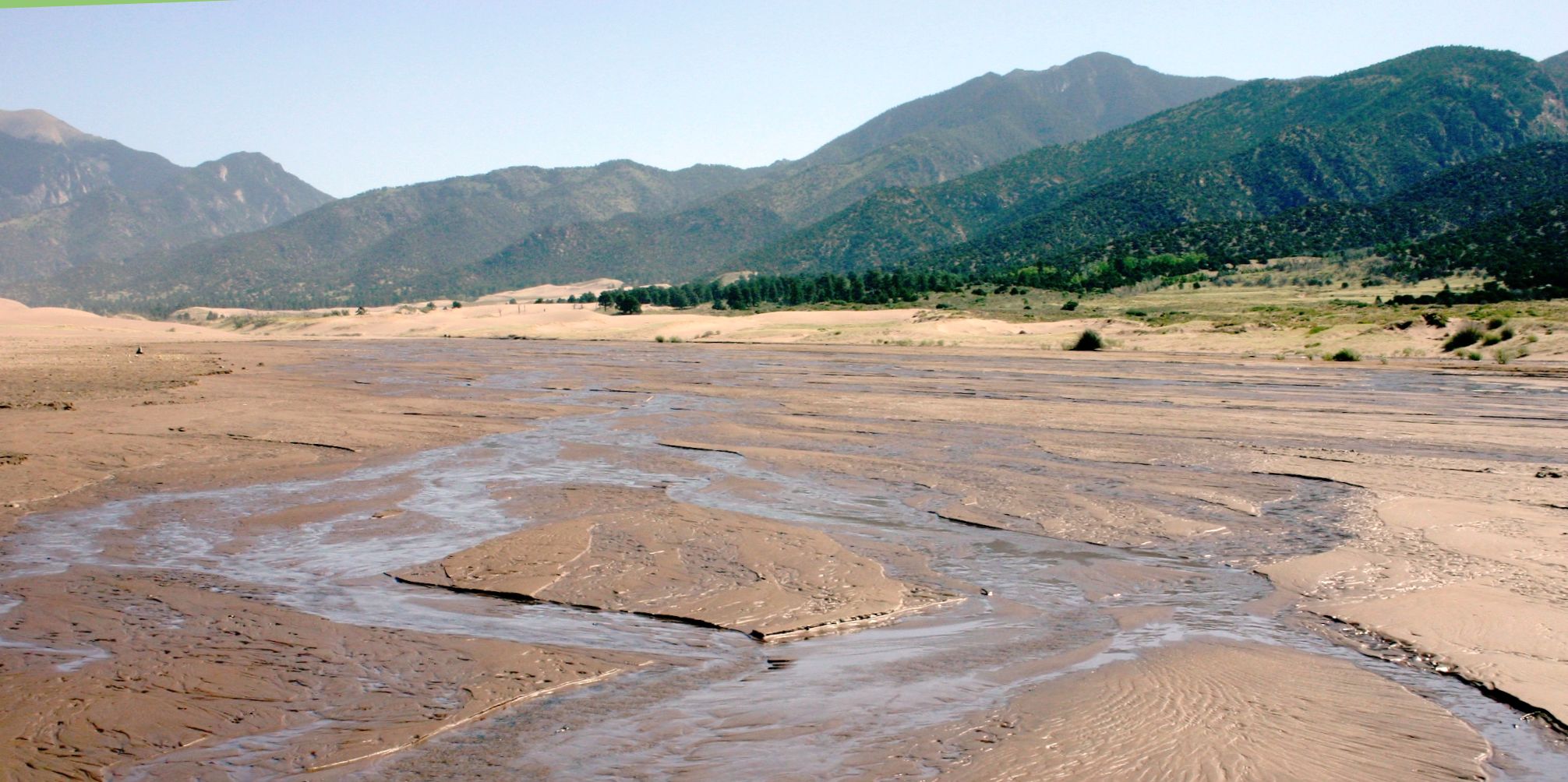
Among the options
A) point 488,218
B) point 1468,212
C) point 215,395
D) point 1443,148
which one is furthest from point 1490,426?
point 488,218

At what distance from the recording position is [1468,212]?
250 ft

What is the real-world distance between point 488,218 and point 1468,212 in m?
162

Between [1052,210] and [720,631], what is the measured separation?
4150 inches

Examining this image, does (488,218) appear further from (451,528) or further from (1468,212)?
(451,528)

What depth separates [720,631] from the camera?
7039mm

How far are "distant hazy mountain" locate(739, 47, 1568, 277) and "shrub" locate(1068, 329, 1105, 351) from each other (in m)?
52.5

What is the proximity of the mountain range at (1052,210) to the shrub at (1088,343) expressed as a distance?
A: 33.3 m

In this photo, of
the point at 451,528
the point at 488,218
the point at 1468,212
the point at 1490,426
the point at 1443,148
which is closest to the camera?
the point at 451,528

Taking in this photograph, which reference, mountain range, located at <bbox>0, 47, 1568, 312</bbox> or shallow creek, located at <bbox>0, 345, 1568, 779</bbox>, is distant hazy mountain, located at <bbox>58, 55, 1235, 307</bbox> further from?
shallow creek, located at <bbox>0, 345, 1568, 779</bbox>

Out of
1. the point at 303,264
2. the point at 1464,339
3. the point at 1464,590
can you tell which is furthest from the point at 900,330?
the point at 303,264

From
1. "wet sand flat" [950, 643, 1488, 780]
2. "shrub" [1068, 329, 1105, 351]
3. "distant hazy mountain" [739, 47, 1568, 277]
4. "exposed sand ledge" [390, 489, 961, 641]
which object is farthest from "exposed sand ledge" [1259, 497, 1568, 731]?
"distant hazy mountain" [739, 47, 1568, 277]

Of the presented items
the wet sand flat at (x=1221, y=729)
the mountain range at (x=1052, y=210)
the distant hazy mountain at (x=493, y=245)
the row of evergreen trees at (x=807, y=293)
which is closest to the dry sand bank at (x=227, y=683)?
the wet sand flat at (x=1221, y=729)

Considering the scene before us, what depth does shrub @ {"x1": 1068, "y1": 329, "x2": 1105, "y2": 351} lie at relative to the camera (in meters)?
40.4

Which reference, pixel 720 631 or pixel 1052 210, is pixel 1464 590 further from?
pixel 1052 210
